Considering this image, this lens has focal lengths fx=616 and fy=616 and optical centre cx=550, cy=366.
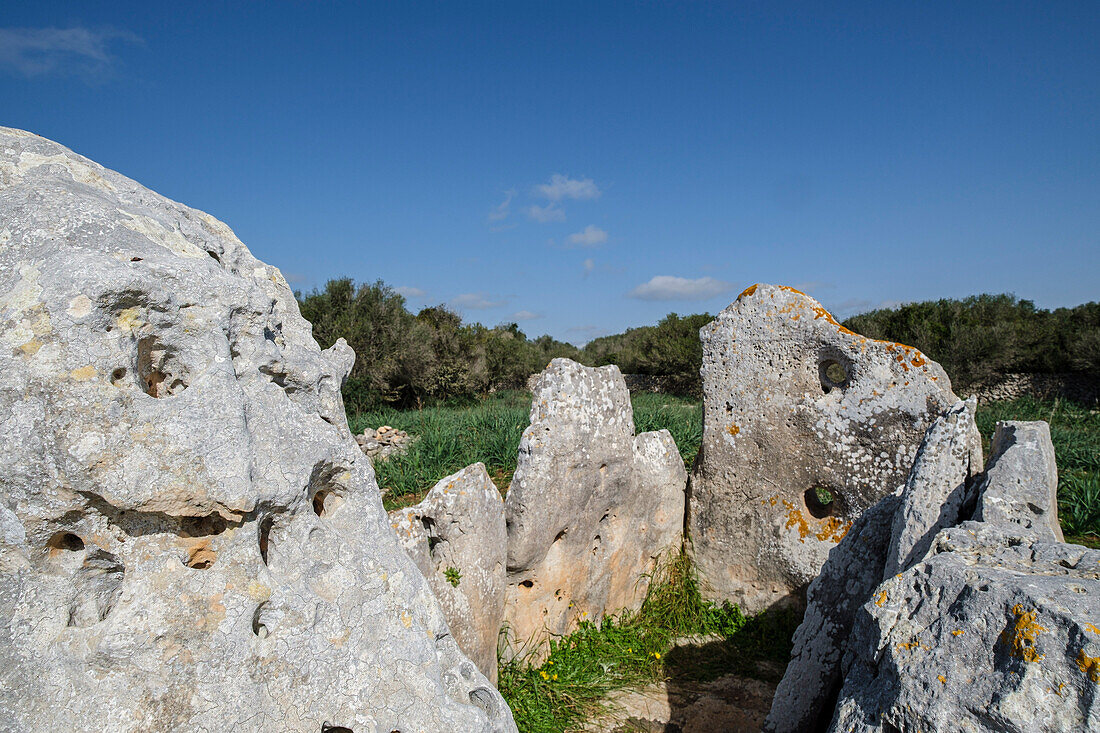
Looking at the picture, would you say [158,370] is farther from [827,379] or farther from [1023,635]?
[827,379]

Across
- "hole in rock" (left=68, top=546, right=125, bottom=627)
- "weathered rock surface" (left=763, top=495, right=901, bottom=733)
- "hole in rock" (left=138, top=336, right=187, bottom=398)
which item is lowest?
"weathered rock surface" (left=763, top=495, right=901, bottom=733)

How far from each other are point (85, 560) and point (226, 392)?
0.52 metres

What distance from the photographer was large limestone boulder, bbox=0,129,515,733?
4.81 ft

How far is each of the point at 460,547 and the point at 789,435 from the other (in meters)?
2.65

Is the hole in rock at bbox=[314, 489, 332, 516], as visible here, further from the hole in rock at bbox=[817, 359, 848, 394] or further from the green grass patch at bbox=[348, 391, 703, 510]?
the hole in rock at bbox=[817, 359, 848, 394]

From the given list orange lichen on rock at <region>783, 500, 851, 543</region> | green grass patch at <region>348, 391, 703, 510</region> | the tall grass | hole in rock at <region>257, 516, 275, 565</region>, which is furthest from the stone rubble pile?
the tall grass

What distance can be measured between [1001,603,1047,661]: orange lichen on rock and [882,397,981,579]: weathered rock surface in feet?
3.07

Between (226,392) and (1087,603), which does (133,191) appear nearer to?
(226,392)

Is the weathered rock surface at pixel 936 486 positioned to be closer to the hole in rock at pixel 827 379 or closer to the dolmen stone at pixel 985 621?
the dolmen stone at pixel 985 621

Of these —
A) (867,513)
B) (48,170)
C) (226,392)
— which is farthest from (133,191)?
(867,513)

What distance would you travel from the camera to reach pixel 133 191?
213cm

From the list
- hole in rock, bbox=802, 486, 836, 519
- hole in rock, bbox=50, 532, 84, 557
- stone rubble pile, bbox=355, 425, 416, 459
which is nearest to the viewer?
hole in rock, bbox=50, 532, 84, 557

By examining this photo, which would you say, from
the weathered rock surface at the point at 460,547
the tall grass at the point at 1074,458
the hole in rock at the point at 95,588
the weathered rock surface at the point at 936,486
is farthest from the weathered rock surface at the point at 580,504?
the tall grass at the point at 1074,458

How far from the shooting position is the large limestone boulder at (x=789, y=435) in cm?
429
